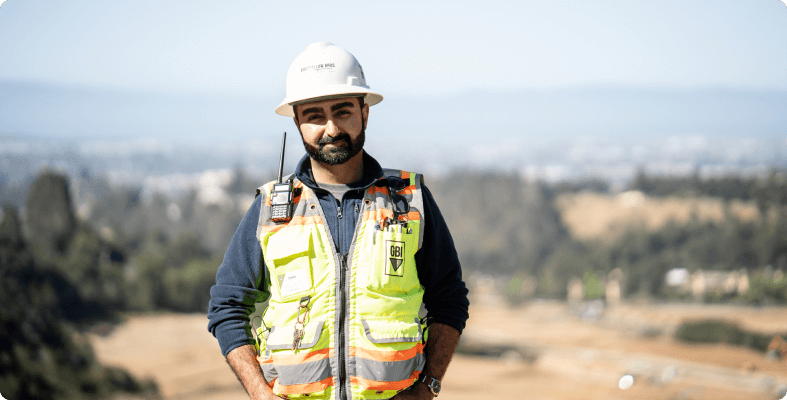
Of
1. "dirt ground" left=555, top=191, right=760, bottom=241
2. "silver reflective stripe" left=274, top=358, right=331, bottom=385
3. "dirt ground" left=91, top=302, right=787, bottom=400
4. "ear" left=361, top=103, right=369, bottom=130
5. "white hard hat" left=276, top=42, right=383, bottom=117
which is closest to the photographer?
"silver reflective stripe" left=274, top=358, right=331, bottom=385

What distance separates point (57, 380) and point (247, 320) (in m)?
49.9

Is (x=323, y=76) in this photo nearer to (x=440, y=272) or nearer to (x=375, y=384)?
(x=440, y=272)

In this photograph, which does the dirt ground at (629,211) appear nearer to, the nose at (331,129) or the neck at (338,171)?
the neck at (338,171)

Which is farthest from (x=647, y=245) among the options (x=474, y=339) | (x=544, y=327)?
(x=474, y=339)

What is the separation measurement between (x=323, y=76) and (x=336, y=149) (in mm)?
322

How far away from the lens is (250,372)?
269 cm

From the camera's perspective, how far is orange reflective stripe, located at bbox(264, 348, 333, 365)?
2633 mm

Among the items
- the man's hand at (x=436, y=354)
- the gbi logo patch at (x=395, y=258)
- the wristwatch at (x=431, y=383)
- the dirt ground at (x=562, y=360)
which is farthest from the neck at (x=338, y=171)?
the dirt ground at (x=562, y=360)

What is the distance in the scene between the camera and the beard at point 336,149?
8.93ft

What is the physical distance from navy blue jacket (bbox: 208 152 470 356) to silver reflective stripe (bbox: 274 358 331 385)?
22cm

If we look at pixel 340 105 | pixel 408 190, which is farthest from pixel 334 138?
pixel 408 190

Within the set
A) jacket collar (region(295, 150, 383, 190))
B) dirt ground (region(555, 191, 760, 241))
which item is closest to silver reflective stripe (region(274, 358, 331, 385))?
jacket collar (region(295, 150, 383, 190))

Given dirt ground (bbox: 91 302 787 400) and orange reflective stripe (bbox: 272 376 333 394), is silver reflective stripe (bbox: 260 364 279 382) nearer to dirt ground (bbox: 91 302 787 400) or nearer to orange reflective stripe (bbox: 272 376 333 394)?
orange reflective stripe (bbox: 272 376 333 394)

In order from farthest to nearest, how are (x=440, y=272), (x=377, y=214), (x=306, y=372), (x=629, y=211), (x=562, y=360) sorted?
1. (x=629, y=211)
2. (x=562, y=360)
3. (x=440, y=272)
4. (x=377, y=214)
5. (x=306, y=372)
